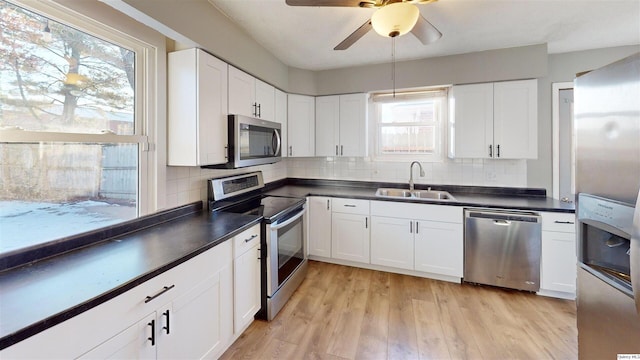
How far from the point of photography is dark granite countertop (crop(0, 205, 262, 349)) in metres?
0.82

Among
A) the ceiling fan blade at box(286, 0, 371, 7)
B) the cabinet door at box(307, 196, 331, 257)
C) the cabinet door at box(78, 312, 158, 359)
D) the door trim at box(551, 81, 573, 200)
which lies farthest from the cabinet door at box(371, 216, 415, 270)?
the cabinet door at box(78, 312, 158, 359)

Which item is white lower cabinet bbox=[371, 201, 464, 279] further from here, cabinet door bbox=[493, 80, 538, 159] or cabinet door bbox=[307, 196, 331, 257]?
cabinet door bbox=[493, 80, 538, 159]

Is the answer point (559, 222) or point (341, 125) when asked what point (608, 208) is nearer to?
point (559, 222)

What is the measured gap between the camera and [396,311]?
221cm

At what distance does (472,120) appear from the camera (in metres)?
2.86

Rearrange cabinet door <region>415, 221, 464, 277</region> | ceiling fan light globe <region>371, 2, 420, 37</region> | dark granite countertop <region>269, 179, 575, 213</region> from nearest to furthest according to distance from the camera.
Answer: ceiling fan light globe <region>371, 2, 420, 37</region> < dark granite countertop <region>269, 179, 575, 213</region> < cabinet door <region>415, 221, 464, 277</region>

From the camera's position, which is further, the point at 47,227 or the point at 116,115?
the point at 116,115

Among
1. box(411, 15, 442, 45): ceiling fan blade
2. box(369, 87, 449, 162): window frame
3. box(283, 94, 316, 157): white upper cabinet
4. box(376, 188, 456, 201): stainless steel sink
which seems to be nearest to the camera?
box(411, 15, 442, 45): ceiling fan blade

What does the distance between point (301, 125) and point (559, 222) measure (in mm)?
2892

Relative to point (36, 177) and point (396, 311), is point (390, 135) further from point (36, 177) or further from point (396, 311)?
point (36, 177)

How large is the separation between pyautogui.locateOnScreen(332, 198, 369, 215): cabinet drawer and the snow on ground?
202cm

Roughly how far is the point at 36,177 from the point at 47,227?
0.26 m

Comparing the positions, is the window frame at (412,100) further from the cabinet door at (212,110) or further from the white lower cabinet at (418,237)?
the cabinet door at (212,110)

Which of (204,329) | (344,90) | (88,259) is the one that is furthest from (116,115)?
(344,90)
